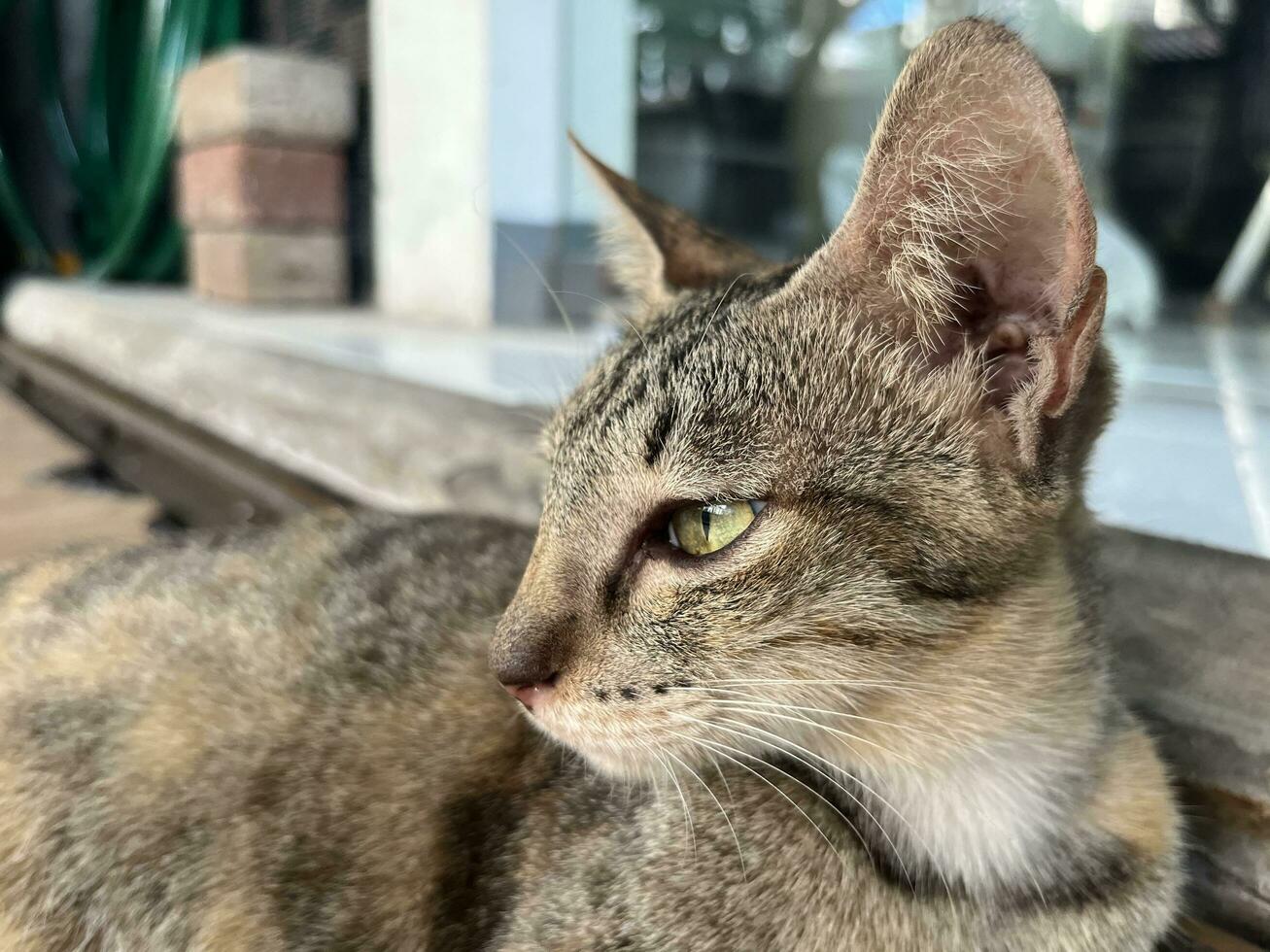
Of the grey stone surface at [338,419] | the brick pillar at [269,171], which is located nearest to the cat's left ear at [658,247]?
the grey stone surface at [338,419]

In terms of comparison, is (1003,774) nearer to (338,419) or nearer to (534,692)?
(534,692)

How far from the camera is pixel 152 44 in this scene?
166 inches

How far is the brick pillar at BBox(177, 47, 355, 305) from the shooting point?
326 centimetres

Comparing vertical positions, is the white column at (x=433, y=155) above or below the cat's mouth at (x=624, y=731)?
above

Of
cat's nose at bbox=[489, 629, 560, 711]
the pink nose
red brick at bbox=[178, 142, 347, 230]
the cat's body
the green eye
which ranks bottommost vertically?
the cat's body

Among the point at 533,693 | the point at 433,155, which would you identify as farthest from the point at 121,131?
the point at 533,693

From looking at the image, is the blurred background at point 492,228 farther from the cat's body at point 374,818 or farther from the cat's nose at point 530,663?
the cat's nose at point 530,663

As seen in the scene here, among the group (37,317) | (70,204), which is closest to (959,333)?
(37,317)

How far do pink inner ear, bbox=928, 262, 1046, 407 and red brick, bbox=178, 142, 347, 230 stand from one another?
3.28 m

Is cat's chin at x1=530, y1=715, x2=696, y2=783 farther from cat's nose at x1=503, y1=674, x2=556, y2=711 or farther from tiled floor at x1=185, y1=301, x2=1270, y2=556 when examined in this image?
tiled floor at x1=185, y1=301, x2=1270, y2=556

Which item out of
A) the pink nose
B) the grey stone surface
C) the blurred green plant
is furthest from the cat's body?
the blurred green plant

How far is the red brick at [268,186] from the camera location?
3.32m

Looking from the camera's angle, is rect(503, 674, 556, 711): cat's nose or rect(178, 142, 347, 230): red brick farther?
rect(178, 142, 347, 230): red brick

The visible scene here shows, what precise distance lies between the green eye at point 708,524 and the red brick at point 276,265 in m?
3.29
